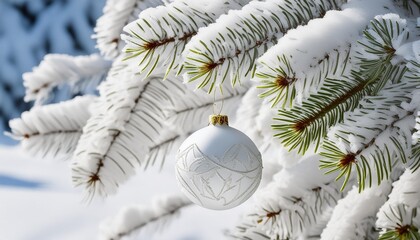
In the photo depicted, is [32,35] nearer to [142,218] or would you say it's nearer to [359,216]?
[142,218]

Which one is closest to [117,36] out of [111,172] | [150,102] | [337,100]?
[150,102]

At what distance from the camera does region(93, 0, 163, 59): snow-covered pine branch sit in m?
1.00

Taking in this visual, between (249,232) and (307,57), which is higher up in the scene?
(307,57)

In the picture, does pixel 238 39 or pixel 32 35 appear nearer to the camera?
pixel 238 39

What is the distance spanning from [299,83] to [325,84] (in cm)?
8

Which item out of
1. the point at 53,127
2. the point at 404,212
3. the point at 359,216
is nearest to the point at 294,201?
the point at 359,216

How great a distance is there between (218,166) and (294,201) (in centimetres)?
18

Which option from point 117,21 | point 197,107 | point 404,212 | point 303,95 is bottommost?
point 404,212

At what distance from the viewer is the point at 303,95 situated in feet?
2.07

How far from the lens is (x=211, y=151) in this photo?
2.46 ft

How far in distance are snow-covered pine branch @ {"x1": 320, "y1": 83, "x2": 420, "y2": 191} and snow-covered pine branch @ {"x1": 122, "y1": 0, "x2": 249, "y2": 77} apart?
0.63 feet

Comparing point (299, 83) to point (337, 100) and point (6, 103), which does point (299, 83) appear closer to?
point (337, 100)

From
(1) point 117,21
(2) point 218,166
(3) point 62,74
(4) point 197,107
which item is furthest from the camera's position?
(3) point 62,74

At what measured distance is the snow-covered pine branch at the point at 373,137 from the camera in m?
0.62
